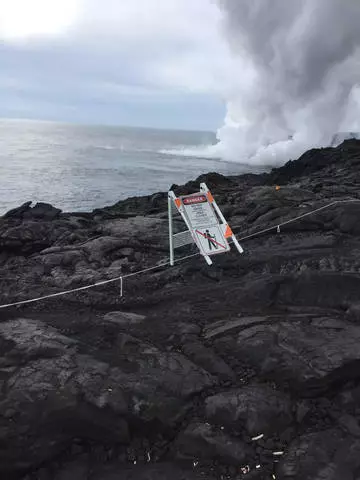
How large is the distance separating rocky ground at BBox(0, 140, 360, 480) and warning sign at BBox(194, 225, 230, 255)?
0.82 feet

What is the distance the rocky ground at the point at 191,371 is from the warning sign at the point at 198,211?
0.85 meters

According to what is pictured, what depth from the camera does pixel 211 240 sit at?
991 cm

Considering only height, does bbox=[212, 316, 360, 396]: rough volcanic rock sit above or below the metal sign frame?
below

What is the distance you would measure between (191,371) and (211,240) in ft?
13.6

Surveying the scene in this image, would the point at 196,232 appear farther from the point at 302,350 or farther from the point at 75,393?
the point at 75,393

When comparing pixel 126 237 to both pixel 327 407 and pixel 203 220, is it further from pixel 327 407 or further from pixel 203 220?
pixel 327 407

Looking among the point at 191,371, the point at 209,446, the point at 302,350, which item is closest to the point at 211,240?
the point at 302,350

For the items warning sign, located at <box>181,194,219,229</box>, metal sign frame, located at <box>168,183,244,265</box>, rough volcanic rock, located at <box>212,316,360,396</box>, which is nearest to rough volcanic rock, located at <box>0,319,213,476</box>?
rough volcanic rock, located at <box>212,316,360,396</box>

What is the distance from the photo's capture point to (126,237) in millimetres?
12430

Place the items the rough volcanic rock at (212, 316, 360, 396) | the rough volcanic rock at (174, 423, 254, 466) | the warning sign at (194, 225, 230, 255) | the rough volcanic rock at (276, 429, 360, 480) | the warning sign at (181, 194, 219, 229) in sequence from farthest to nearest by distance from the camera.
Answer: the warning sign at (181, 194, 219, 229) → the warning sign at (194, 225, 230, 255) → the rough volcanic rock at (212, 316, 360, 396) → the rough volcanic rock at (174, 423, 254, 466) → the rough volcanic rock at (276, 429, 360, 480)

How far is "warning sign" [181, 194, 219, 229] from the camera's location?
10016 millimetres

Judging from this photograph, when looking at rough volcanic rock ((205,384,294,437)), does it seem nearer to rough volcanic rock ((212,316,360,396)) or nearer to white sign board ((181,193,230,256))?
rough volcanic rock ((212,316,360,396))

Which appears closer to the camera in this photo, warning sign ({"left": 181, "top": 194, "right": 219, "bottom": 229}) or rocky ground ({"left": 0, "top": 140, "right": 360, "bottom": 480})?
rocky ground ({"left": 0, "top": 140, "right": 360, "bottom": 480})

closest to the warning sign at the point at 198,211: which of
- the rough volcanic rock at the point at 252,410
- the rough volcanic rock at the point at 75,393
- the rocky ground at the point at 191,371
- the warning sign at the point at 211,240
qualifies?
the warning sign at the point at 211,240
